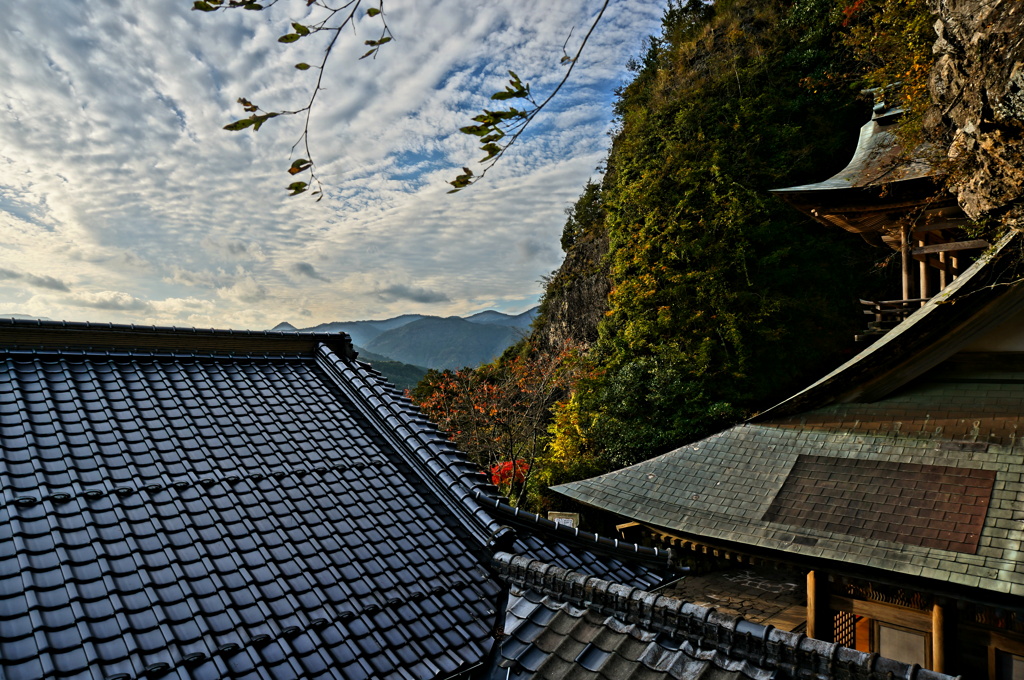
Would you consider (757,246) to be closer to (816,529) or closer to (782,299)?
(782,299)

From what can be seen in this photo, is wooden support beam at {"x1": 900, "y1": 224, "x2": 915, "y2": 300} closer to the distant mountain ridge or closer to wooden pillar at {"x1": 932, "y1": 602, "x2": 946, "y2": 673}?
wooden pillar at {"x1": 932, "y1": 602, "x2": 946, "y2": 673}

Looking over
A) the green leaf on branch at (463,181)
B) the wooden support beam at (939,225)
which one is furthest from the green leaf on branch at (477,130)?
the wooden support beam at (939,225)

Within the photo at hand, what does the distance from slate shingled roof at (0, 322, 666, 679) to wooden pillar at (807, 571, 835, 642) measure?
1995 mm

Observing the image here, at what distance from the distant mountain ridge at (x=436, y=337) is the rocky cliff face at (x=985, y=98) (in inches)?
2141

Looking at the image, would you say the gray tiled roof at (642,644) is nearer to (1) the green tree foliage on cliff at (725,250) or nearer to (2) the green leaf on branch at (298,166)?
(2) the green leaf on branch at (298,166)

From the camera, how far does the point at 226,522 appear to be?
159 inches

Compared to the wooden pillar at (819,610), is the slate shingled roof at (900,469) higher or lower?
higher

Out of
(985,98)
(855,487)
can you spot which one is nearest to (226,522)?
(855,487)

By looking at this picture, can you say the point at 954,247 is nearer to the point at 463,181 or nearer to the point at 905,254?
the point at 905,254

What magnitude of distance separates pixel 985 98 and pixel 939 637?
5041mm

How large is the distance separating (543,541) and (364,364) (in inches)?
129

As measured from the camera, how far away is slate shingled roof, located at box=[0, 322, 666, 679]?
3.07m

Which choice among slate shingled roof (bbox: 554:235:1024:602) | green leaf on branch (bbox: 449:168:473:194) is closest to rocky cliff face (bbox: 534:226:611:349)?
slate shingled roof (bbox: 554:235:1024:602)

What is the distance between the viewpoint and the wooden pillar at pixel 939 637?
16.5ft
